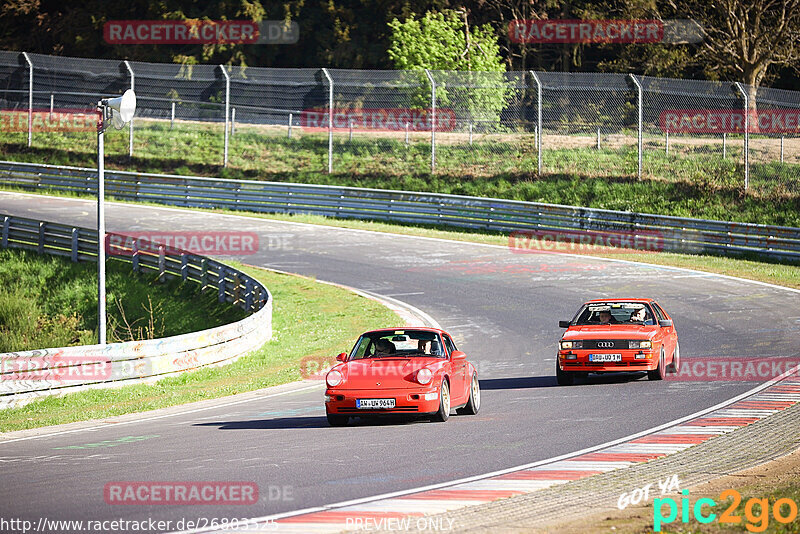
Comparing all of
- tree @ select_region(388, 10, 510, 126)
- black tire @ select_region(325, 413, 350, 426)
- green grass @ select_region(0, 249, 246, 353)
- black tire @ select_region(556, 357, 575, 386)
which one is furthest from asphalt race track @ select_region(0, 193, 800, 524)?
tree @ select_region(388, 10, 510, 126)

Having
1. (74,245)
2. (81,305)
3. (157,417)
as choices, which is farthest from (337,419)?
(74,245)

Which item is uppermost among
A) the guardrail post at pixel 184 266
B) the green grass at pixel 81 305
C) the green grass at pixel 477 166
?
the green grass at pixel 477 166

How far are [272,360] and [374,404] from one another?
7.75m

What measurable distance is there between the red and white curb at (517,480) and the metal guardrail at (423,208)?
18.9 m

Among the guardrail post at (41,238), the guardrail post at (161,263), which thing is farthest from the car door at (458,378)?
the guardrail post at (41,238)

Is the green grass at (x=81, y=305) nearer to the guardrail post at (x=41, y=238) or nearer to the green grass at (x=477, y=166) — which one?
the guardrail post at (x=41, y=238)

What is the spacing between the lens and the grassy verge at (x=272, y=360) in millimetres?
15141

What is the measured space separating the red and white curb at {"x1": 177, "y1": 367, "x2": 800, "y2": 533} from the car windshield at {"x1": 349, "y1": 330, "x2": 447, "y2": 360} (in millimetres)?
3036

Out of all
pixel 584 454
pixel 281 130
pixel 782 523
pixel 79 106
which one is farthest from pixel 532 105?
pixel 782 523

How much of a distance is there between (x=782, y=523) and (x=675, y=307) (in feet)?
55.5

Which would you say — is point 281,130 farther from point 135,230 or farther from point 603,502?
point 603,502

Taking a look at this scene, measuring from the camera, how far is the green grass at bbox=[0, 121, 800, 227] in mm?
36219

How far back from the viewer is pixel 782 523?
747 cm

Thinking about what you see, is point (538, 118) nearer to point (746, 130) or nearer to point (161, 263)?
point (746, 130)
